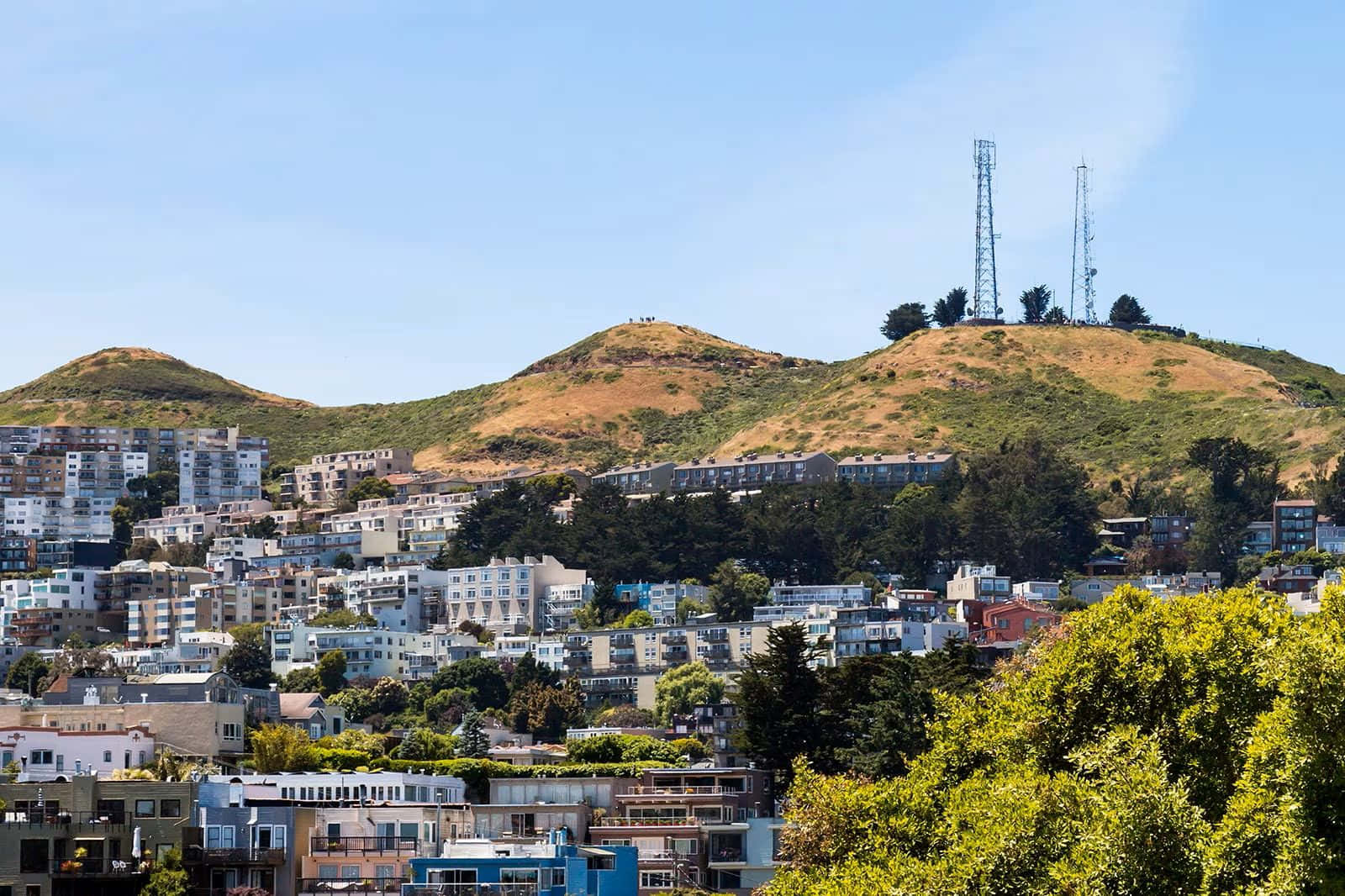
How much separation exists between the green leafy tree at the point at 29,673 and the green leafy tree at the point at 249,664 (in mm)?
10762

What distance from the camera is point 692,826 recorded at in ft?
269

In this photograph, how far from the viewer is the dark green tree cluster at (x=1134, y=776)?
129ft

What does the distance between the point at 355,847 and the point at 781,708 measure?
76.9 feet

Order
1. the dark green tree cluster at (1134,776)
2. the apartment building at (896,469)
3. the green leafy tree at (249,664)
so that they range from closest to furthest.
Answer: the dark green tree cluster at (1134,776)
the green leafy tree at (249,664)
the apartment building at (896,469)

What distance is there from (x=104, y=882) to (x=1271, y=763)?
37.1 m

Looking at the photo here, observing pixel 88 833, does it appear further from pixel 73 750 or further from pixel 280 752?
pixel 280 752

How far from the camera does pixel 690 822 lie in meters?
82.4

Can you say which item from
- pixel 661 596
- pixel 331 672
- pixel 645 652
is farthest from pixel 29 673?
pixel 661 596

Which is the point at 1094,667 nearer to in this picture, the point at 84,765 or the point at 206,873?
the point at 206,873

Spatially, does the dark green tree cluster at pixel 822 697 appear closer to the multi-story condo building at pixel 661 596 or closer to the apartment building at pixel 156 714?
the apartment building at pixel 156 714

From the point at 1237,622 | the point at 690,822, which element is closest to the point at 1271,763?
the point at 1237,622

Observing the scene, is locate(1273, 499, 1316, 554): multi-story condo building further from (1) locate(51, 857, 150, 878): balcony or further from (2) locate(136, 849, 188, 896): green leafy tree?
(1) locate(51, 857, 150, 878): balcony

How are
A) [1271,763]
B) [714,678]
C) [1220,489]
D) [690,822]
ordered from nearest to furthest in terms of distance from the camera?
[1271,763]
[690,822]
[714,678]
[1220,489]

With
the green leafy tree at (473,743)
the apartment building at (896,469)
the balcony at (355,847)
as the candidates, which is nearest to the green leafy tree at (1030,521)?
the apartment building at (896,469)
